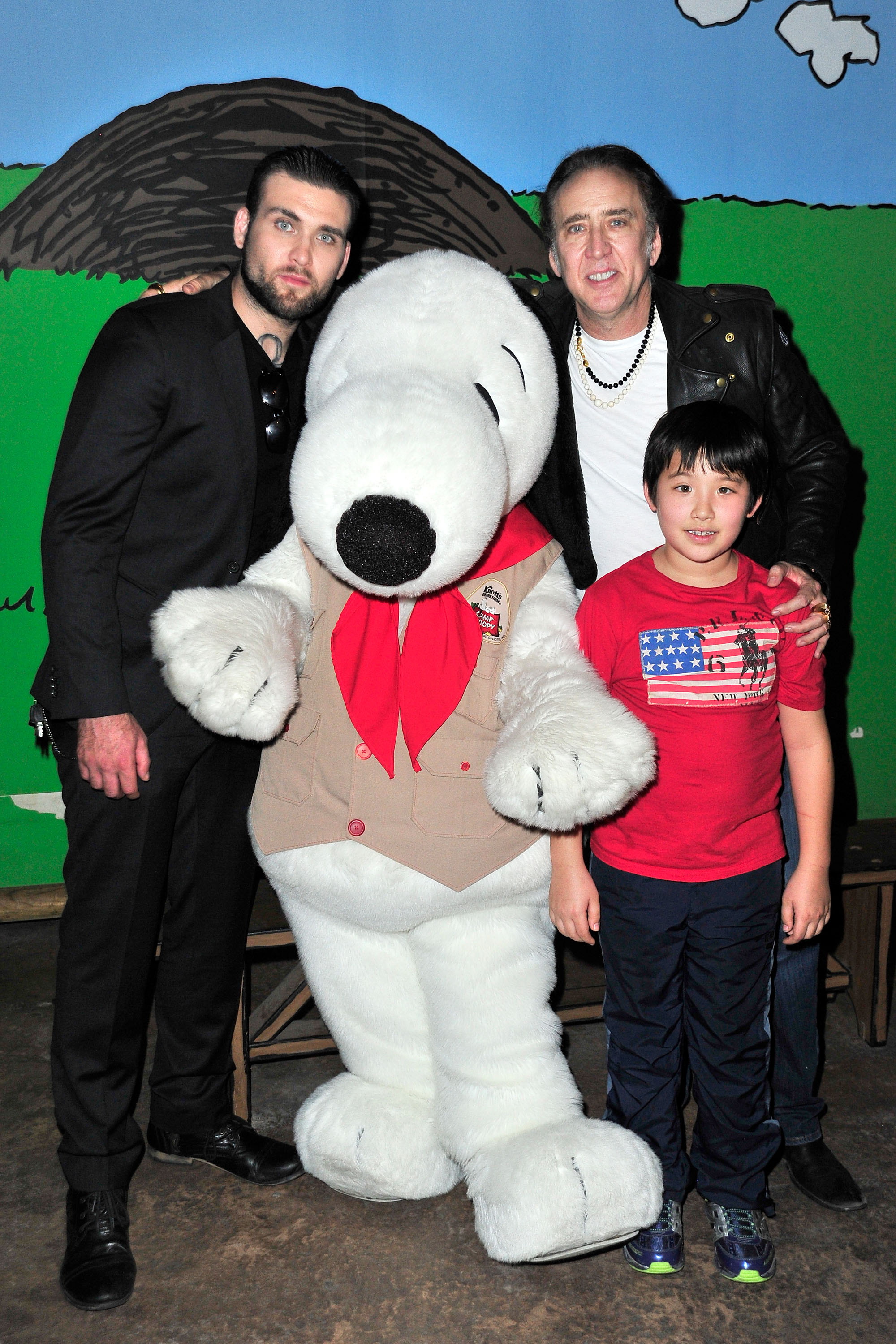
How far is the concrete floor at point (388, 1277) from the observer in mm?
1719

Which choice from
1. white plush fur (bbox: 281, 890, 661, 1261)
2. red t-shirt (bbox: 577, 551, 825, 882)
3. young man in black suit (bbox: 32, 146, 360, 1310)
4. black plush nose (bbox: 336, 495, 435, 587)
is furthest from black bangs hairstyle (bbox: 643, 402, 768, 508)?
white plush fur (bbox: 281, 890, 661, 1261)

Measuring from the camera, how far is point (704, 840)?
5.61 feet

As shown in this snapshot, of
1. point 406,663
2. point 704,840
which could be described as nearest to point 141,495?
point 406,663

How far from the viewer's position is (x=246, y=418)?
1.83m

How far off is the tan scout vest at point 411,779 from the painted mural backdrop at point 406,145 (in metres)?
1.47

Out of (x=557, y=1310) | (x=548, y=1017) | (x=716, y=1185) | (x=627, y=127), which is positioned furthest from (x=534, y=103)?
(x=557, y=1310)

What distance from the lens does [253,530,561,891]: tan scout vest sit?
168 cm

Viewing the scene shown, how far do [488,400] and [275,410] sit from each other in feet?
1.46

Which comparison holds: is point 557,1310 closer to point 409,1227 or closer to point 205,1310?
point 409,1227

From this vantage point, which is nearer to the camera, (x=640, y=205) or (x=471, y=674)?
(x=471, y=674)

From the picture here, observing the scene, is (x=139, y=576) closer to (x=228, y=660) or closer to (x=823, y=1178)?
(x=228, y=660)

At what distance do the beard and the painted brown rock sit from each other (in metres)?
0.99

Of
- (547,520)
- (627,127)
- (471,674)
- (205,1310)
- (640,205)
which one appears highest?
(627,127)

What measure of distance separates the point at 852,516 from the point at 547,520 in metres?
1.69
